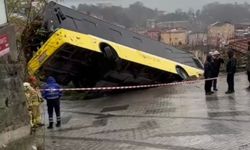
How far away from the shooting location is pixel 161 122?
42.1 feet

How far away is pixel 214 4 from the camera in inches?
2598

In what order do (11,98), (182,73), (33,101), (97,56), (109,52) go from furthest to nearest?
(182,73) → (97,56) → (109,52) → (33,101) → (11,98)

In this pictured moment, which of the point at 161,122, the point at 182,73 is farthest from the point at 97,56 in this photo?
the point at 161,122

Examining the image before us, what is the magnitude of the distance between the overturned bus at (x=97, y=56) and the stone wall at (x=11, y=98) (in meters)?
8.38

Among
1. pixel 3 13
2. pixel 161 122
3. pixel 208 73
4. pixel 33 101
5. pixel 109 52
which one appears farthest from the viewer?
pixel 109 52

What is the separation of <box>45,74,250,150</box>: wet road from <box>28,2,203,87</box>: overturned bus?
3.13ft

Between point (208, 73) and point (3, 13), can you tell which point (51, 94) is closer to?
point (208, 73)

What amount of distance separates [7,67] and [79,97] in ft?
45.8

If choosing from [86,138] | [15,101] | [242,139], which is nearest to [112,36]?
[86,138]

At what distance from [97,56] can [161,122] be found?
5.97 m

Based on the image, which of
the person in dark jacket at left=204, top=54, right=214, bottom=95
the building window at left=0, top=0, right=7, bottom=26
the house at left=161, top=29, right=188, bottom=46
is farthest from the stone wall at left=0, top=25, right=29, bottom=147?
the house at left=161, top=29, right=188, bottom=46

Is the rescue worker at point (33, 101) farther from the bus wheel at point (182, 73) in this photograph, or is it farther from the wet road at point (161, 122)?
the bus wheel at point (182, 73)

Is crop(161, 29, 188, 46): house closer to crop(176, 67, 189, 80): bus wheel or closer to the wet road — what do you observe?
crop(176, 67, 189, 80): bus wheel

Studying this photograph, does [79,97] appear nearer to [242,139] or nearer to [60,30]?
[60,30]
